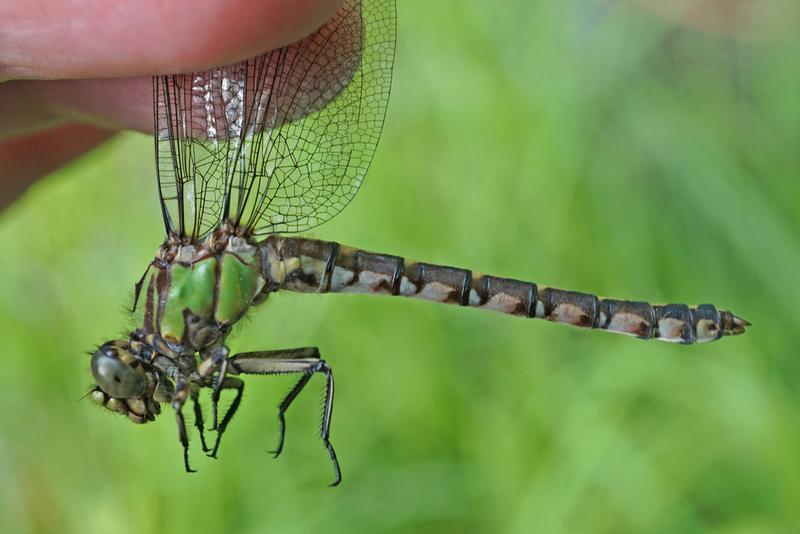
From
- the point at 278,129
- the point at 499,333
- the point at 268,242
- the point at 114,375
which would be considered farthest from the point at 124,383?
the point at 499,333

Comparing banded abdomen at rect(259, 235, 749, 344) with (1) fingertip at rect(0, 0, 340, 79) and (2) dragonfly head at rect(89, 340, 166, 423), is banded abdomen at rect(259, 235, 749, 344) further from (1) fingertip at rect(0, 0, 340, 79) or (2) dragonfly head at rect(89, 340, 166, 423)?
(1) fingertip at rect(0, 0, 340, 79)

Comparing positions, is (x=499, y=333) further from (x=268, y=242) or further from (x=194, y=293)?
(x=194, y=293)

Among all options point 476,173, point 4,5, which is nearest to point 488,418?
point 476,173

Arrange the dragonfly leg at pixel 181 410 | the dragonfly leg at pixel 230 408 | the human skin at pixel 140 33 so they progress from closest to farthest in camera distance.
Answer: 1. the human skin at pixel 140 33
2. the dragonfly leg at pixel 181 410
3. the dragonfly leg at pixel 230 408

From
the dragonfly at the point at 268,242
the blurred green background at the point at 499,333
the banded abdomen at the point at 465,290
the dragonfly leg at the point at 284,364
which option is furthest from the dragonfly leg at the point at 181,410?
the blurred green background at the point at 499,333

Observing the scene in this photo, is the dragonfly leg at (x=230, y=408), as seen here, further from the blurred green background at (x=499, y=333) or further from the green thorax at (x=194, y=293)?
the blurred green background at (x=499, y=333)

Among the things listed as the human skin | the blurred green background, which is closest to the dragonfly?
the human skin

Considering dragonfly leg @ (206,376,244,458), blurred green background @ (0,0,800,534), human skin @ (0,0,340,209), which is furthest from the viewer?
blurred green background @ (0,0,800,534)
